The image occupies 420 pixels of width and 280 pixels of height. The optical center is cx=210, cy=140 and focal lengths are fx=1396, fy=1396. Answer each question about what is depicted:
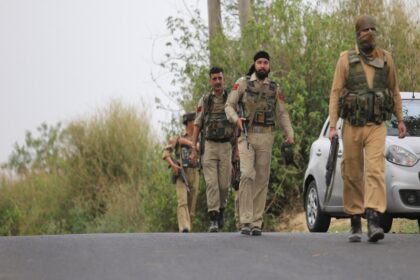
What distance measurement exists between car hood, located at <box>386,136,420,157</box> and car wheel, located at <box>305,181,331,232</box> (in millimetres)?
1834

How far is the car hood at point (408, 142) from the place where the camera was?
629 inches

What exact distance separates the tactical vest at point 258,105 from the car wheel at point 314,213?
2758 mm

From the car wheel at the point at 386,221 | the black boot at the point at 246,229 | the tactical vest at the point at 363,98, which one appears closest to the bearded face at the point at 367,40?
the tactical vest at the point at 363,98

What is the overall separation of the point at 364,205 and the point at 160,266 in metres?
3.15

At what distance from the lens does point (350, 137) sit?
13812 millimetres

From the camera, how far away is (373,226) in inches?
524

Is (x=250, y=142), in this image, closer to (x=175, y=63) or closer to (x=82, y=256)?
(x=82, y=256)

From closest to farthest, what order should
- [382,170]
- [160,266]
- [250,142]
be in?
[160,266], [382,170], [250,142]


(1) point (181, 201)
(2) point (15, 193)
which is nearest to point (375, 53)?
(1) point (181, 201)

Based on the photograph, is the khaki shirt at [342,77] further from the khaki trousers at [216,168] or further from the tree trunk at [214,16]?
the tree trunk at [214,16]

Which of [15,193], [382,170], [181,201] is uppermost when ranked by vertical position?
[382,170]

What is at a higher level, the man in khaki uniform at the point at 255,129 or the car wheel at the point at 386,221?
the man in khaki uniform at the point at 255,129

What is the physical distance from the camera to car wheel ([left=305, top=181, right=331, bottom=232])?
17781 millimetres

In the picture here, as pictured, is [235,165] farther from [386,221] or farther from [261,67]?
[261,67]
